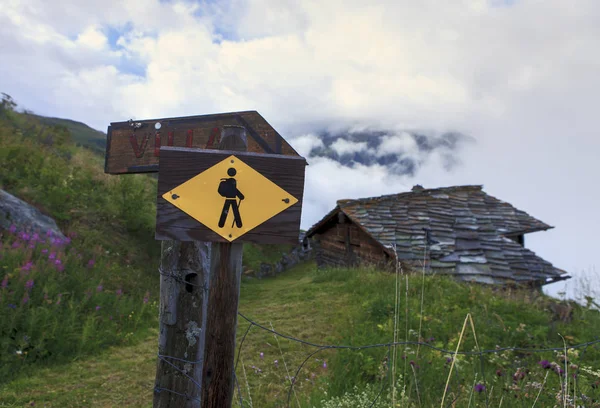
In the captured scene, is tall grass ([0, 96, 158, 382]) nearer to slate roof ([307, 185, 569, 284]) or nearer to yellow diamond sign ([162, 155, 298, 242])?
yellow diamond sign ([162, 155, 298, 242])

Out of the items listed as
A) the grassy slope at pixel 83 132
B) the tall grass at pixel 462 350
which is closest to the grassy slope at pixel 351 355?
the tall grass at pixel 462 350

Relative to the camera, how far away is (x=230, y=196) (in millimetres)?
2047

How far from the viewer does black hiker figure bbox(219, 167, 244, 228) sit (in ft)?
6.68

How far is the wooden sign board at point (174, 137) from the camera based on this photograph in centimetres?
284

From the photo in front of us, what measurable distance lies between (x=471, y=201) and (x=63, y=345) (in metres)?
15.5

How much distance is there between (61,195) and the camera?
31.1 feet

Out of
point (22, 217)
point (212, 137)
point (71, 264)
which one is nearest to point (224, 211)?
point (212, 137)

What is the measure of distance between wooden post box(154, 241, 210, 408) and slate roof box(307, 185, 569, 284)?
939cm

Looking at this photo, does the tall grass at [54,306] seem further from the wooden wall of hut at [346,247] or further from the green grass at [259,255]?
the wooden wall of hut at [346,247]

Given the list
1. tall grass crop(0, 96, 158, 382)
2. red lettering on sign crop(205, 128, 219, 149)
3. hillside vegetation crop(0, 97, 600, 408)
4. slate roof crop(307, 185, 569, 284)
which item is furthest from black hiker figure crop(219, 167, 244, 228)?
slate roof crop(307, 185, 569, 284)

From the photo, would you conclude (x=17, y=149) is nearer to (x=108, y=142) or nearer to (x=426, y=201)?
(x=108, y=142)

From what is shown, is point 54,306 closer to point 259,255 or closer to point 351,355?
point 351,355

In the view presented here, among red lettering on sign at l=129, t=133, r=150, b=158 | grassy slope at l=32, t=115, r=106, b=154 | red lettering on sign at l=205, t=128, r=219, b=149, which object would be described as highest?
grassy slope at l=32, t=115, r=106, b=154

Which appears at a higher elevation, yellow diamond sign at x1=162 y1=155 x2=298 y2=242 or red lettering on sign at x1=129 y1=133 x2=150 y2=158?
red lettering on sign at x1=129 y1=133 x2=150 y2=158
